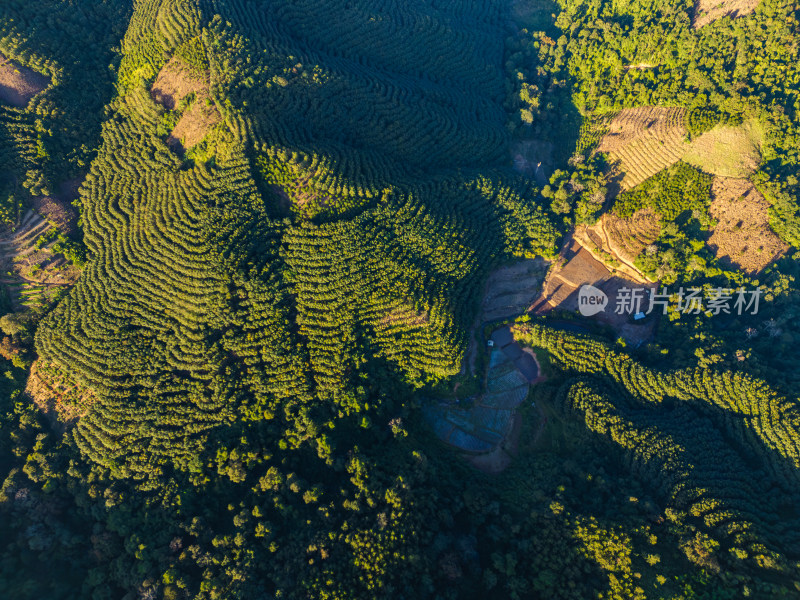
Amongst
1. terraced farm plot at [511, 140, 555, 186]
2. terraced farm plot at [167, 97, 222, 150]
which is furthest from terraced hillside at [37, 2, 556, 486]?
terraced farm plot at [511, 140, 555, 186]

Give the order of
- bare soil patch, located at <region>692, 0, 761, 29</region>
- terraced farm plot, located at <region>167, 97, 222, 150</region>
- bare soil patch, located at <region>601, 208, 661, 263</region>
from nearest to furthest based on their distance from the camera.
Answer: terraced farm plot, located at <region>167, 97, 222, 150</region> < bare soil patch, located at <region>601, 208, 661, 263</region> < bare soil patch, located at <region>692, 0, 761, 29</region>

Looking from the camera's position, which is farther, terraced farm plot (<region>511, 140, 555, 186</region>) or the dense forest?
terraced farm plot (<region>511, 140, 555, 186</region>)

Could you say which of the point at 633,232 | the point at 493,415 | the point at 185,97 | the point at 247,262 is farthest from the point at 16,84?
the point at 633,232

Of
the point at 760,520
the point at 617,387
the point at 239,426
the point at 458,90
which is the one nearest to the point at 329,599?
the point at 239,426

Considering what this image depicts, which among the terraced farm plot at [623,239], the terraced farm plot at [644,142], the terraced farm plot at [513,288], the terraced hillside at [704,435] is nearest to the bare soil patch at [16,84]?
the terraced farm plot at [513,288]

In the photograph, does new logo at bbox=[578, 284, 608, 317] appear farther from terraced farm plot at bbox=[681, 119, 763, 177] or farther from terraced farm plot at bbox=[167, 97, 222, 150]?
terraced farm plot at bbox=[167, 97, 222, 150]

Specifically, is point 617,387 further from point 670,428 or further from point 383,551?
point 383,551

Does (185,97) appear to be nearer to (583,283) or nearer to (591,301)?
(583,283)
